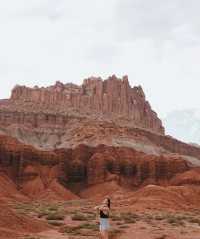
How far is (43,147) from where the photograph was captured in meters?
110

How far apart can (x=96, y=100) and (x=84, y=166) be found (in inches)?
1482

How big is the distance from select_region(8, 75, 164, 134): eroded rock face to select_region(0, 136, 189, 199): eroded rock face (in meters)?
23.4

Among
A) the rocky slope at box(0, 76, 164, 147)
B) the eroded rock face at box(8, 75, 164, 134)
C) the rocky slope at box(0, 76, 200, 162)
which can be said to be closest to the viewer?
the rocky slope at box(0, 76, 200, 162)

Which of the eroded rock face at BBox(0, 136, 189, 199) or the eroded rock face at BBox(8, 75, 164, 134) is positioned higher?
the eroded rock face at BBox(8, 75, 164, 134)

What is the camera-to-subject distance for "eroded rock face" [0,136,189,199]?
98438 mm

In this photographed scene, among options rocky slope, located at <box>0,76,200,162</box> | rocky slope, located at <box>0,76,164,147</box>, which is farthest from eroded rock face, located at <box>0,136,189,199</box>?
rocky slope, located at <box>0,76,164,147</box>

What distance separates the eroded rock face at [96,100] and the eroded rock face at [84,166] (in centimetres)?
2344

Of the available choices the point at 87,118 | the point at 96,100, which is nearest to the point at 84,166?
the point at 87,118

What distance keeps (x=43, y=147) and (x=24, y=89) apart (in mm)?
35023

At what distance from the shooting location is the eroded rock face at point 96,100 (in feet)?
438

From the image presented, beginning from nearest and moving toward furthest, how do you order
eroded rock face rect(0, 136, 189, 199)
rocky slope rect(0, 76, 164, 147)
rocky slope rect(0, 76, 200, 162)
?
1. eroded rock face rect(0, 136, 189, 199)
2. rocky slope rect(0, 76, 200, 162)
3. rocky slope rect(0, 76, 164, 147)

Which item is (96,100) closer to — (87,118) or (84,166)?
(87,118)

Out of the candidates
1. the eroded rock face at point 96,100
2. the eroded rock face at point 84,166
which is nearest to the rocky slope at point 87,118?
the eroded rock face at point 96,100

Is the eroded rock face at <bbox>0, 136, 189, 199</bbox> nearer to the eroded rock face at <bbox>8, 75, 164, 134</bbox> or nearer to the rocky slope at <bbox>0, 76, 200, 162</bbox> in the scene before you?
the rocky slope at <bbox>0, 76, 200, 162</bbox>
